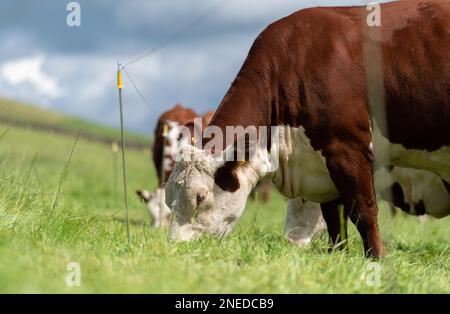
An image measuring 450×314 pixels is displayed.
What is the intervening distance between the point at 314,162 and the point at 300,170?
20cm

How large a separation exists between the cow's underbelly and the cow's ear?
0.46m

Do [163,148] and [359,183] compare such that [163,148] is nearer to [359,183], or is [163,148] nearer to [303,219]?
[303,219]

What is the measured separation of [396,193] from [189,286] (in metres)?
5.07

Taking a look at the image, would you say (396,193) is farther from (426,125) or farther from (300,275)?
(300,275)

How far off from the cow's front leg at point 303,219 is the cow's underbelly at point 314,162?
135cm

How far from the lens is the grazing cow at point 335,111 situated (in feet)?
19.7

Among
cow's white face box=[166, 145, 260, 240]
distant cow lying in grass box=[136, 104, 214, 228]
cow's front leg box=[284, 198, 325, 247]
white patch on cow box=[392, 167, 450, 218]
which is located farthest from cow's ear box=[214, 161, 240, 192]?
distant cow lying in grass box=[136, 104, 214, 228]

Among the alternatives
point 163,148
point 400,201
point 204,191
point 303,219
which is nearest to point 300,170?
point 204,191

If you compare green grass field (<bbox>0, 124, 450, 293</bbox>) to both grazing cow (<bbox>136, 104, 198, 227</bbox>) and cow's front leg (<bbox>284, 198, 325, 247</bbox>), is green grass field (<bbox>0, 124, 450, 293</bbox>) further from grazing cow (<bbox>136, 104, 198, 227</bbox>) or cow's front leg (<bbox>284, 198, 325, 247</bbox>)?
grazing cow (<bbox>136, 104, 198, 227</bbox>)

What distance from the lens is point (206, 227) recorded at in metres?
6.32

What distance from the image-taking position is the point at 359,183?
598 cm

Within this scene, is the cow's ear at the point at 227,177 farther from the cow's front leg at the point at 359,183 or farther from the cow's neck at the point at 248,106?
the cow's front leg at the point at 359,183

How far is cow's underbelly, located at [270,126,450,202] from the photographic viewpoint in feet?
20.3

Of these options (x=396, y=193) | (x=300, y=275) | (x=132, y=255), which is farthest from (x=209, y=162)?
(x=396, y=193)
